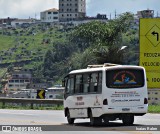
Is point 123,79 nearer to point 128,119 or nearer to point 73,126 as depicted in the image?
point 128,119

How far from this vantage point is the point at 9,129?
25.5 metres

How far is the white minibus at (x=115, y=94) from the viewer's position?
1096 inches

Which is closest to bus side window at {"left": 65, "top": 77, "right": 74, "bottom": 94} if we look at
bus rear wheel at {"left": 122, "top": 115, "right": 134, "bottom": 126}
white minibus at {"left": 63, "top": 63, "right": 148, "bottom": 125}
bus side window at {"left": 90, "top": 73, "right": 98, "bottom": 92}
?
white minibus at {"left": 63, "top": 63, "right": 148, "bottom": 125}

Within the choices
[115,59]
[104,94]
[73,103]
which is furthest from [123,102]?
[115,59]

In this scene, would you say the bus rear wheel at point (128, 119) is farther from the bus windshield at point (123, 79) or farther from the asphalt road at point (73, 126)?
the bus windshield at point (123, 79)

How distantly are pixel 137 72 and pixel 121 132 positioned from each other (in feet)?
18.4

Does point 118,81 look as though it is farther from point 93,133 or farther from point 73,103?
point 93,133

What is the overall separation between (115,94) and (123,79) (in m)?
0.73

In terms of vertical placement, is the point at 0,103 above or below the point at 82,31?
below

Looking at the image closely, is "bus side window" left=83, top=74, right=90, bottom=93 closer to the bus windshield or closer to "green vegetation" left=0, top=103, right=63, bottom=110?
the bus windshield

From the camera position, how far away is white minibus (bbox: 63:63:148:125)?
91.4 feet

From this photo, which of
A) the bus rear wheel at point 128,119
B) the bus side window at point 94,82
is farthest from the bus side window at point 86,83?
the bus rear wheel at point 128,119

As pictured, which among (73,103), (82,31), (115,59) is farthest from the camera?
(82,31)

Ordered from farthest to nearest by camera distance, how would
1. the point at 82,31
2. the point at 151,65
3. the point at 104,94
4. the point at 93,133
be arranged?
1. the point at 82,31
2. the point at 151,65
3. the point at 104,94
4. the point at 93,133
